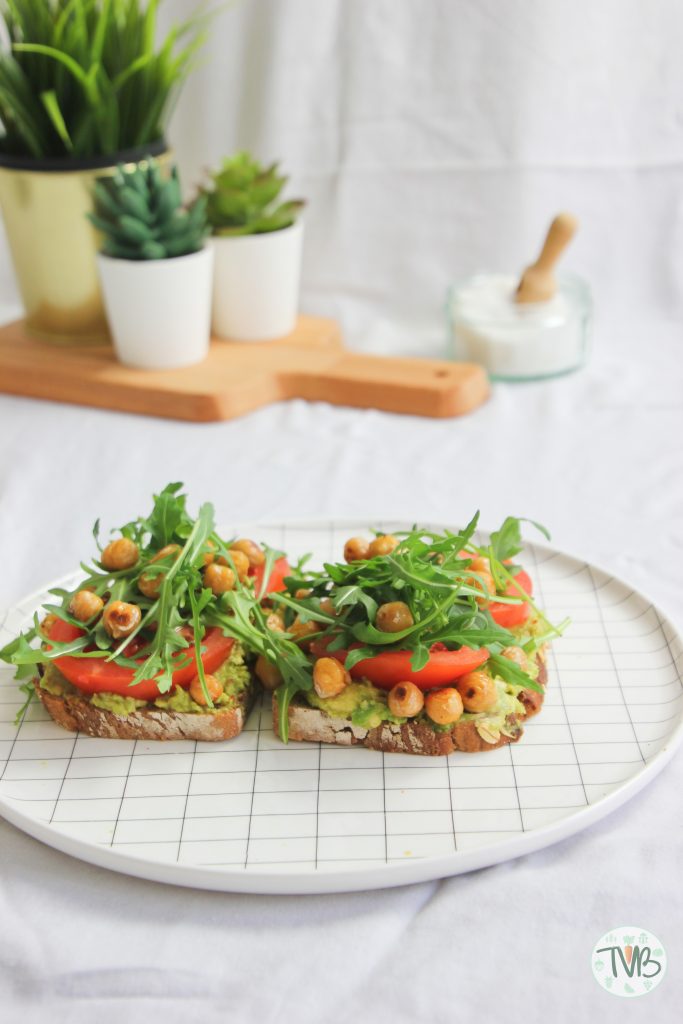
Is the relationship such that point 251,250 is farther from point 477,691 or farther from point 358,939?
point 358,939

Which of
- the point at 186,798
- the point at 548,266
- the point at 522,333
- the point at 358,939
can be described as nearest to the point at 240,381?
the point at 522,333

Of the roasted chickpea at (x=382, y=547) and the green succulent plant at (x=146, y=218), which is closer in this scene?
the roasted chickpea at (x=382, y=547)

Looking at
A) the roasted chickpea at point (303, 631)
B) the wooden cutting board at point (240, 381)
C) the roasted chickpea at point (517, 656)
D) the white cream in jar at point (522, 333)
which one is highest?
the roasted chickpea at point (517, 656)

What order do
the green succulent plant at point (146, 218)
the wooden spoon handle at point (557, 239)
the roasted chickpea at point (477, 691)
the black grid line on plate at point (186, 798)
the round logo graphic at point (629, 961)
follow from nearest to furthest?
the round logo graphic at point (629, 961) < the black grid line on plate at point (186, 798) < the roasted chickpea at point (477, 691) < the green succulent plant at point (146, 218) < the wooden spoon handle at point (557, 239)

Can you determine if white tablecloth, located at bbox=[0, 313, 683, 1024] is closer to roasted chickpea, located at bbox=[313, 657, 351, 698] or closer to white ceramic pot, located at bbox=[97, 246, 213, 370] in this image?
roasted chickpea, located at bbox=[313, 657, 351, 698]

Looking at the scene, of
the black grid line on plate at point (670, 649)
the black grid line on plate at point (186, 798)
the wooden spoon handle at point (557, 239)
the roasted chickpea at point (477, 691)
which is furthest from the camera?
the wooden spoon handle at point (557, 239)

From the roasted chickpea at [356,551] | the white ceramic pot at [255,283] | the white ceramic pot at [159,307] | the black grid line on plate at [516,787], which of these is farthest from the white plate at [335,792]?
the white ceramic pot at [255,283]

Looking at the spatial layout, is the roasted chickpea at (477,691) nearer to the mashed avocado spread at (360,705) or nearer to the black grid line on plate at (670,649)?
the mashed avocado spread at (360,705)
